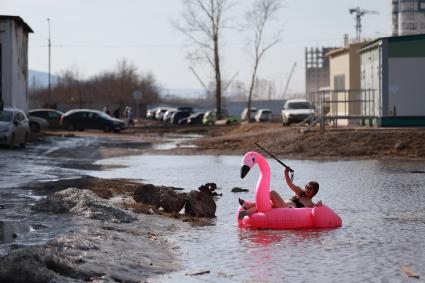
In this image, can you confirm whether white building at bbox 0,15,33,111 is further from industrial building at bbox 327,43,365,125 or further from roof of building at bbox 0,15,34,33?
industrial building at bbox 327,43,365,125

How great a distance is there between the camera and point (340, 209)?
15734 mm

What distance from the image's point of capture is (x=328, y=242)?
39.1 feet

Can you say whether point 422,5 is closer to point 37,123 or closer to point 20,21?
point 37,123

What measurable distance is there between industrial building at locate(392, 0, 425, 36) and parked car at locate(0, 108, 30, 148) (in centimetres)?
5383

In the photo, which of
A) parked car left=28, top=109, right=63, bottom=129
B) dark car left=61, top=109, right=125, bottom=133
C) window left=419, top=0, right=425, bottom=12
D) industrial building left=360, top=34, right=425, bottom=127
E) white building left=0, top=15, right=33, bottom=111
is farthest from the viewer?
window left=419, top=0, right=425, bottom=12

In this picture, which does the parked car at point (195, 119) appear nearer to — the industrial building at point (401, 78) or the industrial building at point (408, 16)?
the industrial building at point (408, 16)

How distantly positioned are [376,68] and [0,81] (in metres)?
17.8

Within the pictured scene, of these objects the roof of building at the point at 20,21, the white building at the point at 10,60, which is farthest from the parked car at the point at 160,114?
the white building at the point at 10,60

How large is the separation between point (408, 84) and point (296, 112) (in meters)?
17.1

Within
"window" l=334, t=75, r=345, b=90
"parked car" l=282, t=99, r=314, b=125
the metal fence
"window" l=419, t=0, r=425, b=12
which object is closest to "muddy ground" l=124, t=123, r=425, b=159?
the metal fence

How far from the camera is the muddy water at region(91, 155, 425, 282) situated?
9711 millimetres

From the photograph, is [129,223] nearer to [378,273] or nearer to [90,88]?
[378,273]

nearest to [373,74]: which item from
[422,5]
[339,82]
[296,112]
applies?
[339,82]

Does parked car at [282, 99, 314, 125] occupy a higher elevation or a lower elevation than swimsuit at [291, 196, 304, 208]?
higher
